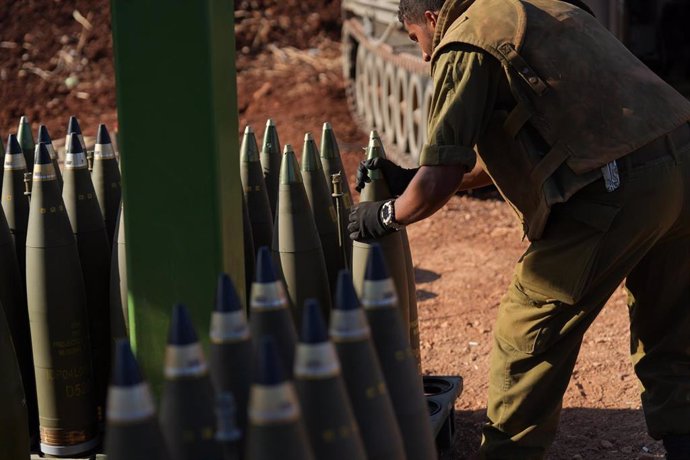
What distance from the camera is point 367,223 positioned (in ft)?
12.0

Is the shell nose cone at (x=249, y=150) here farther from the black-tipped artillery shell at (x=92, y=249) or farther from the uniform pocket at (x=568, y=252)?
the uniform pocket at (x=568, y=252)

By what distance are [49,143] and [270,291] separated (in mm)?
1613

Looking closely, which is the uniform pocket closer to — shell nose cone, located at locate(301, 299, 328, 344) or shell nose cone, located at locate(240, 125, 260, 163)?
shell nose cone, located at locate(240, 125, 260, 163)

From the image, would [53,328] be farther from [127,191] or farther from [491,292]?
[491,292]

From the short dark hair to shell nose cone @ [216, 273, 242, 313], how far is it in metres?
1.51

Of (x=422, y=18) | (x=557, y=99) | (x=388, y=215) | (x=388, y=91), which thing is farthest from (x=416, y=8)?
(x=388, y=91)

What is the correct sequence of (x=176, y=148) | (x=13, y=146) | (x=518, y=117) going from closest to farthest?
(x=176, y=148)
(x=518, y=117)
(x=13, y=146)

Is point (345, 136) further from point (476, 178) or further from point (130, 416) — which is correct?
point (130, 416)

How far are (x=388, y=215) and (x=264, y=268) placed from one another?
106 cm

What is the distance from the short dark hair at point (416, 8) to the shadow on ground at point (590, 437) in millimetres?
1528

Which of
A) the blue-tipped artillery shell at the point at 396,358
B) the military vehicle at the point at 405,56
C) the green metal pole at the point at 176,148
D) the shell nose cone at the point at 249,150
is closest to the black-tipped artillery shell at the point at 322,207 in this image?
the shell nose cone at the point at 249,150

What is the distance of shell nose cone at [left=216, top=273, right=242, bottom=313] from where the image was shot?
2531 millimetres

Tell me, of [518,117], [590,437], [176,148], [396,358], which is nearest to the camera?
[396,358]

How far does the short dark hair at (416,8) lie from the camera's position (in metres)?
3.70
